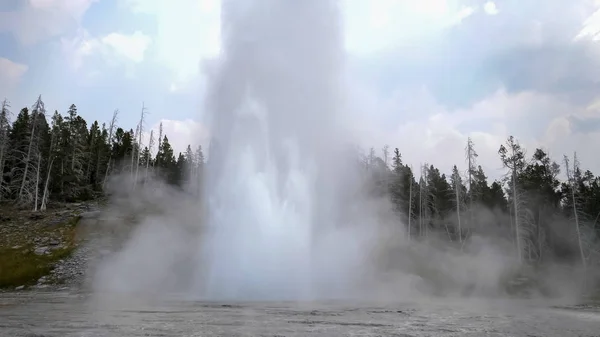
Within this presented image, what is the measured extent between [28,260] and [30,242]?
16.3 ft

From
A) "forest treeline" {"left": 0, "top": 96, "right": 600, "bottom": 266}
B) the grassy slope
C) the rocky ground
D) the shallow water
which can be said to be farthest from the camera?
"forest treeline" {"left": 0, "top": 96, "right": 600, "bottom": 266}

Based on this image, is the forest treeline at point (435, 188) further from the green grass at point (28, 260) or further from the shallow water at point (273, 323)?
the shallow water at point (273, 323)

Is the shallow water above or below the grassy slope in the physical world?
below

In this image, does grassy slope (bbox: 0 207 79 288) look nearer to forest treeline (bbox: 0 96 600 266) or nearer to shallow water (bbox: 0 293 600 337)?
forest treeline (bbox: 0 96 600 266)

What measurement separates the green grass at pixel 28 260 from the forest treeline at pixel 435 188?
13275 millimetres

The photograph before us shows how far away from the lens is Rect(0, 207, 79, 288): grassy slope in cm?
4150

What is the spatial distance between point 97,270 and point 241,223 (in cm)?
2023

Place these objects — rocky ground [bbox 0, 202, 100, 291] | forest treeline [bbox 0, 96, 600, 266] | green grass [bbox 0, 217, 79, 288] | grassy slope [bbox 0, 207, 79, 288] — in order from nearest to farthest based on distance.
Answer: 1. green grass [bbox 0, 217, 79, 288]
2. rocky ground [bbox 0, 202, 100, 291]
3. grassy slope [bbox 0, 207, 79, 288]
4. forest treeline [bbox 0, 96, 600, 266]

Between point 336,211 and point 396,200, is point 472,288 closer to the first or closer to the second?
point 336,211

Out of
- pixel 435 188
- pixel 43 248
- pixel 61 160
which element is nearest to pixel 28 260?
pixel 43 248

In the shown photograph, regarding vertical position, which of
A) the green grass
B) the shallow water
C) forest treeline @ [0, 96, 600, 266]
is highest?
forest treeline @ [0, 96, 600, 266]

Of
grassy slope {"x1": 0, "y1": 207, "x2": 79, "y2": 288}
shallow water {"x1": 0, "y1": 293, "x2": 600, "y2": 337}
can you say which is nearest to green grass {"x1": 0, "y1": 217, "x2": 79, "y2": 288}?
grassy slope {"x1": 0, "y1": 207, "x2": 79, "y2": 288}

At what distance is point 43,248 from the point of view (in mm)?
47156

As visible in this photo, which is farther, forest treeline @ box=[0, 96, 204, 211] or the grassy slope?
forest treeline @ box=[0, 96, 204, 211]
